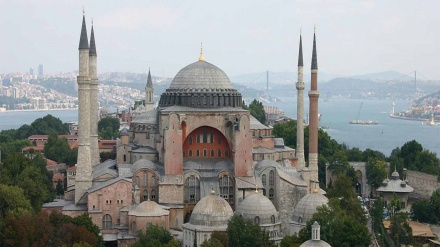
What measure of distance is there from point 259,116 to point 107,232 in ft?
125

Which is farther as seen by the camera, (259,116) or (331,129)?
(331,129)

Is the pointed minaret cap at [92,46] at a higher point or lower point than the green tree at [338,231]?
higher

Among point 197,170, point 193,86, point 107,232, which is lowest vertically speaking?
point 107,232

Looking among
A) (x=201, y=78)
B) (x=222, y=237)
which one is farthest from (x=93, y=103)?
(x=222, y=237)

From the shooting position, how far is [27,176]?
35.8m

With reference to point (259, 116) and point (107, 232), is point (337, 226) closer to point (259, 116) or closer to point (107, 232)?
point (107, 232)

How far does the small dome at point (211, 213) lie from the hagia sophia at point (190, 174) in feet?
0.12

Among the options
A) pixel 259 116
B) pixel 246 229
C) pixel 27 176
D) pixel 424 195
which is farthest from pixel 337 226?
pixel 259 116

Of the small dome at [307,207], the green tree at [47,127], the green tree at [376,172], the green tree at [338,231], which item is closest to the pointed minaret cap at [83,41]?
the small dome at [307,207]

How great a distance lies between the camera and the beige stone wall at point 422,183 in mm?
44750

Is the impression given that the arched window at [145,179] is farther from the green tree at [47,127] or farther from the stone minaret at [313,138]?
the green tree at [47,127]

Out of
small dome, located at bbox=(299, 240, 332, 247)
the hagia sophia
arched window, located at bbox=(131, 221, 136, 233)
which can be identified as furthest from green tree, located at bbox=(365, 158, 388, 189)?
small dome, located at bbox=(299, 240, 332, 247)

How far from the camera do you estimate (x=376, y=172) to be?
46.8m

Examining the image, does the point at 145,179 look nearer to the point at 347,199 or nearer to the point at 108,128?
the point at 347,199
